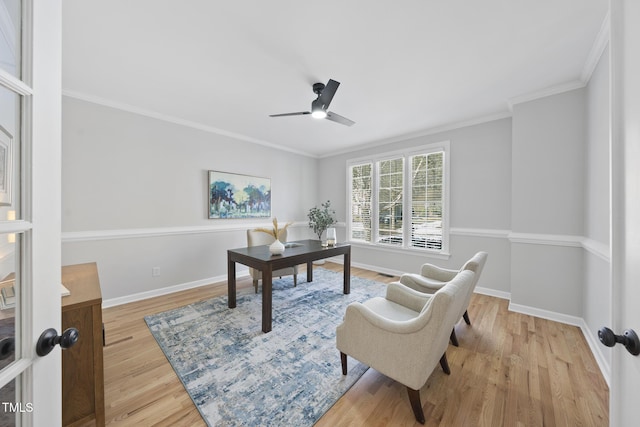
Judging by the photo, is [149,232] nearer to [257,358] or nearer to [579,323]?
[257,358]

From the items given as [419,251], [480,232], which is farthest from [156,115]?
[480,232]

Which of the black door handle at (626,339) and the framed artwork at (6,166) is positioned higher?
the framed artwork at (6,166)

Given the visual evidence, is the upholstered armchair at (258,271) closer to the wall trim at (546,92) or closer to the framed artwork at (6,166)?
the framed artwork at (6,166)

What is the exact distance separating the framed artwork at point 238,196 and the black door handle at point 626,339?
4.12 metres

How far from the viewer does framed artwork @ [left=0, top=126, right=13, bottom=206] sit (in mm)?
582

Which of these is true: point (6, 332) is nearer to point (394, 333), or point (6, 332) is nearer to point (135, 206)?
point (394, 333)

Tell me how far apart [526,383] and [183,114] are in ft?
15.1

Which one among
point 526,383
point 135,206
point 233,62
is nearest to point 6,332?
point 233,62

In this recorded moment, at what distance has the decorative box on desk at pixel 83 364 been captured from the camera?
3.93 ft

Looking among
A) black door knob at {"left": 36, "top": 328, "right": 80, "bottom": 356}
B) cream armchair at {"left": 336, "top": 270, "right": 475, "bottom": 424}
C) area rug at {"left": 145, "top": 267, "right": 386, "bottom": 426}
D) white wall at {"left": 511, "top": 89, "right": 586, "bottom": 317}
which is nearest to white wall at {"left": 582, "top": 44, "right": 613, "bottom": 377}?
white wall at {"left": 511, "top": 89, "right": 586, "bottom": 317}

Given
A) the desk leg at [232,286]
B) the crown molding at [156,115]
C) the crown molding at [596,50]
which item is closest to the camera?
the crown molding at [596,50]

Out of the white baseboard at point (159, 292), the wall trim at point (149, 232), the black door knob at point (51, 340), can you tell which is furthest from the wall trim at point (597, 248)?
the white baseboard at point (159, 292)

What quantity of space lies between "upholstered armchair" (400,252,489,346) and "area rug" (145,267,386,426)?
936 mm

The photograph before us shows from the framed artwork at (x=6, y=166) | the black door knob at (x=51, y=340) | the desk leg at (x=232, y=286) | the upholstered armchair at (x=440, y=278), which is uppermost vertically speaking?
the framed artwork at (x=6, y=166)
